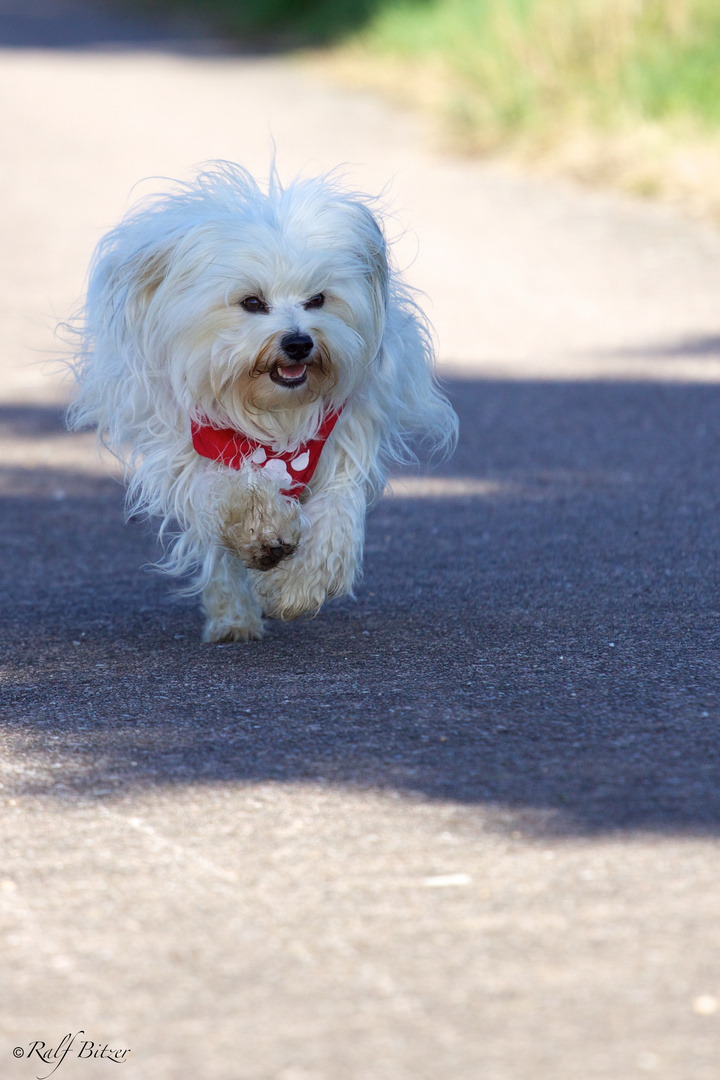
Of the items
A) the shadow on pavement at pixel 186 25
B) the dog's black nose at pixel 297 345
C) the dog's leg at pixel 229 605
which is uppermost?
the shadow on pavement at pixel 186 25

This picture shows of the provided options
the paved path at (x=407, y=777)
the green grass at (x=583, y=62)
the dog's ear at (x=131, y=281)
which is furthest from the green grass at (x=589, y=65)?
the dog's ear at (x=131, y=281)

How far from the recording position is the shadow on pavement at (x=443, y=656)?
330 cm

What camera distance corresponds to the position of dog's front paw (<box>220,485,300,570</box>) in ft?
13.3

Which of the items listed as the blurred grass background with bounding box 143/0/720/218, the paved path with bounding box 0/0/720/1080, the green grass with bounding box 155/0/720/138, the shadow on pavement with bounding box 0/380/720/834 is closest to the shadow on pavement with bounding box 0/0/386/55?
the blurred grass background with bounding box 143/0/720/218

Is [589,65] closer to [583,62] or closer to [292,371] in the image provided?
[583,62]

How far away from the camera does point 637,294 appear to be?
933cm

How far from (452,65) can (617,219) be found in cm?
503

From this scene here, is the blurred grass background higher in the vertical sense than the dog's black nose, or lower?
higher

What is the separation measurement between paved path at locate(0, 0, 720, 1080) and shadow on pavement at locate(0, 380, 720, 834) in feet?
0.05

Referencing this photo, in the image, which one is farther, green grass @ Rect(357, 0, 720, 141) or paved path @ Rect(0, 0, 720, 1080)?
green grass @ Rect(357, 0, 720, 141)

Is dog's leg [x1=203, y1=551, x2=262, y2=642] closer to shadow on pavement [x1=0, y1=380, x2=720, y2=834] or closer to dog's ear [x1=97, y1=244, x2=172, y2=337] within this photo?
shadow on pavement [x1=0, y1=380, x2=720, y2=834]

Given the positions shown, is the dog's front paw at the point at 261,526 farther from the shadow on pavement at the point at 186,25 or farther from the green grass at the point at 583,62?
the shadow on pavement at the point at 186,25

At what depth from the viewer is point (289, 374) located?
391cm

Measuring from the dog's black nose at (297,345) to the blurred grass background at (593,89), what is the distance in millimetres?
7823
